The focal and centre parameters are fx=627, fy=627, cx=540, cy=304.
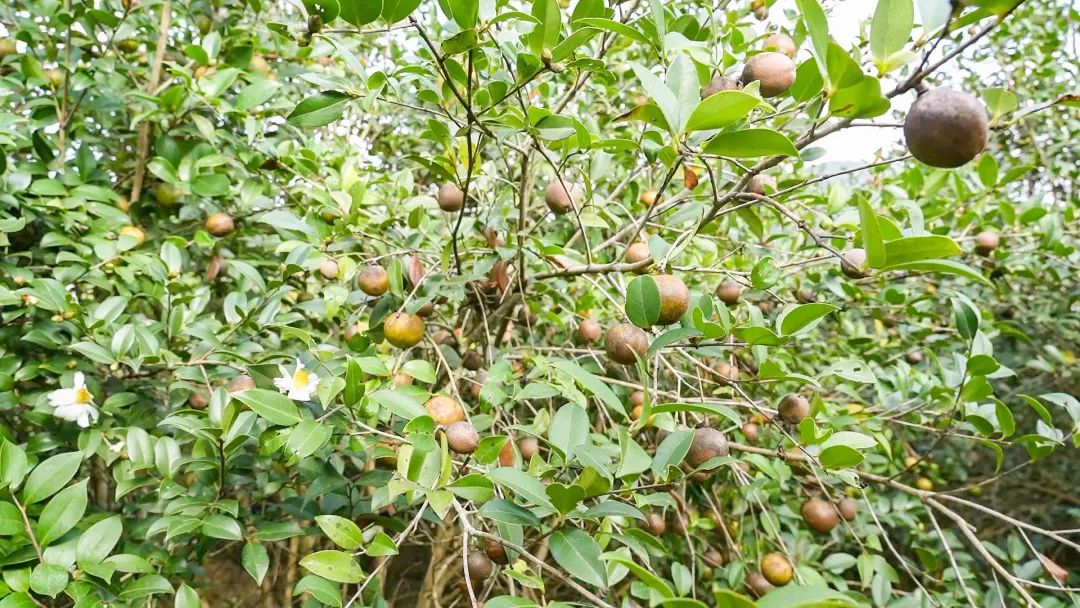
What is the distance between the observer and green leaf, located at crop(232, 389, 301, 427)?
836mm

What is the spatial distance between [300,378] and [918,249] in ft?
2.82

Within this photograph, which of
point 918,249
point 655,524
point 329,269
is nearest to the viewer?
point 918,249

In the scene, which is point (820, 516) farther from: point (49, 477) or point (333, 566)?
point (49, 477)

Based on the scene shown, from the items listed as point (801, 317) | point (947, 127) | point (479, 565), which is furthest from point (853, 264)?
point (479, 565)

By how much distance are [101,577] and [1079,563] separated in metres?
3.97

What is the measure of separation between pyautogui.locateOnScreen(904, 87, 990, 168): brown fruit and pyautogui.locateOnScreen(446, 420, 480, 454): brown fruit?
62 centimetres

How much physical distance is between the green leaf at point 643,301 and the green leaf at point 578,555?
267 mm

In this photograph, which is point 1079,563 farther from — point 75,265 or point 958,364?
point 75,265

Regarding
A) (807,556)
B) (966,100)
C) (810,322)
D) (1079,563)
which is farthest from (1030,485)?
(966,100)

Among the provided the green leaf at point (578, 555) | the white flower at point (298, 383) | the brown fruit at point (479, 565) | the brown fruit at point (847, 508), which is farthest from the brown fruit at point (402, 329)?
the brown fruit at point (847, 508)

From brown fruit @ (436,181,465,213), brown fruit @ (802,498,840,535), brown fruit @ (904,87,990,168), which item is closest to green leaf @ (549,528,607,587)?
brown fruit @ (904,87,990,168)

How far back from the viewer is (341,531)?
0.82 m

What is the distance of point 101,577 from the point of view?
36.4 inches

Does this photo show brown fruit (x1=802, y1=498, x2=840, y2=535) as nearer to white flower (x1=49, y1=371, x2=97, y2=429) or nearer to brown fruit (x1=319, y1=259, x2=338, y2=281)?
brown fruit (x1=319, y1=259, x2=338, y2=281)
